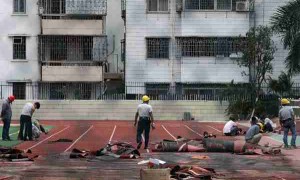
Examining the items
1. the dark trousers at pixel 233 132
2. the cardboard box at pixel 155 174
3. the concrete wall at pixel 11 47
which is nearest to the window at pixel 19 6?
the concrete wall at pixel 11 47

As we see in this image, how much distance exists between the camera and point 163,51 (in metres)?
24.1

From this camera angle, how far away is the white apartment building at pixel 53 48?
24109 millimetres

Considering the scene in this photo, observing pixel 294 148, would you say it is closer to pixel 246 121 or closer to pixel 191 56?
pixel 246 121

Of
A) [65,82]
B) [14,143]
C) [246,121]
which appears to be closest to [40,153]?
[14,143]

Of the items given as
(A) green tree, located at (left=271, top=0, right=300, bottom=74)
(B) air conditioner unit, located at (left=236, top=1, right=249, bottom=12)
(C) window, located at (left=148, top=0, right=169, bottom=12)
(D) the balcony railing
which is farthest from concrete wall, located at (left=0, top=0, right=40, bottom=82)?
(A) green tree, located at (left=271, top=0, right=300, bottom=74)

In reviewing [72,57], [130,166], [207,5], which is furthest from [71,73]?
[130,166]

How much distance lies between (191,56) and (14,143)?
13247 mm

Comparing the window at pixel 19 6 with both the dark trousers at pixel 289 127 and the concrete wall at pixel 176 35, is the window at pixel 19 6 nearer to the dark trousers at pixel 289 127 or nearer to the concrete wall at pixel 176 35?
the concrete wall at pixel 176 35

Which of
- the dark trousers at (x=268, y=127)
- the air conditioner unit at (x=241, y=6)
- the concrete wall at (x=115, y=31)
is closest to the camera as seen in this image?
the dark trousers at (x=268, y=127)

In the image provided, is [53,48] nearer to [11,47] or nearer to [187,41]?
[11,47]

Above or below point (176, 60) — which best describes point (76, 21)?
above

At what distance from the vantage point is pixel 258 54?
2175 cm

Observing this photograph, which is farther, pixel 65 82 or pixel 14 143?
pixel 65 82

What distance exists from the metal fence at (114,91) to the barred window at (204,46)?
122 centimetres
